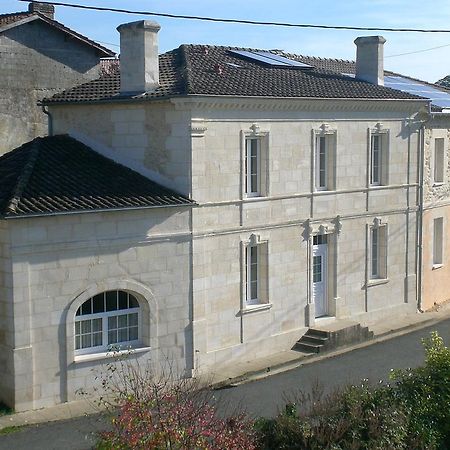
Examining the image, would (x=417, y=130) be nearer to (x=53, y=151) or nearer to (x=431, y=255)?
(x=431, y=255)

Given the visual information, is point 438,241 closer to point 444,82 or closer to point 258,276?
point 258,276

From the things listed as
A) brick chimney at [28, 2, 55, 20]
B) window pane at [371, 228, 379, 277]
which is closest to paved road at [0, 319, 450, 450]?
window pane at [371, 228, 379, 277]

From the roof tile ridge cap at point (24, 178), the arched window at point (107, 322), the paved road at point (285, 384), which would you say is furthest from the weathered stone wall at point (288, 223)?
the roof tile ridge cap at point (24, 178)

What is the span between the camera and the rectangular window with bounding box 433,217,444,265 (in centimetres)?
2841

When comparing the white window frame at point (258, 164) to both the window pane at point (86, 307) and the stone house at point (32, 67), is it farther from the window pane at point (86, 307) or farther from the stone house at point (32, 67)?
the stone house at point (32, 67)

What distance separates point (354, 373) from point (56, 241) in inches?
318

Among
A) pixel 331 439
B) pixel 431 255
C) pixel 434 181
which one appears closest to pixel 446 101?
pixel 434 181

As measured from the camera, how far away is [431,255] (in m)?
27.7

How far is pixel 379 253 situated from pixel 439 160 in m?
4.59

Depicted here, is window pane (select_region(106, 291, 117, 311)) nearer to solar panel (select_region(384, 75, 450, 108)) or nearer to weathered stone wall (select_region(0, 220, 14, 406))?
weathered stone wall (select_region(0, 220, 14, 406))

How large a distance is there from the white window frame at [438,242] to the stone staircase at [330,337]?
250 inches

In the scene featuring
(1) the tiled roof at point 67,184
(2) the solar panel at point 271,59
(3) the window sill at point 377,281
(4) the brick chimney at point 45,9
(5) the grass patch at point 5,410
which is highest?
(4) the brick chimney at point 45,9

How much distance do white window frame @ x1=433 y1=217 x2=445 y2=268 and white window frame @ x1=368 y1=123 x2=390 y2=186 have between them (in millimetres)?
4126

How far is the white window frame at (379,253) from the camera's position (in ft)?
83.3
